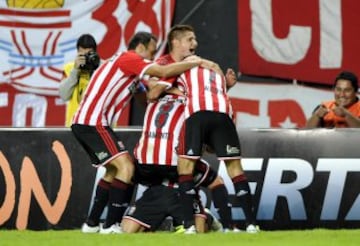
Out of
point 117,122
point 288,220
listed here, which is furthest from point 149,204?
point 117,122

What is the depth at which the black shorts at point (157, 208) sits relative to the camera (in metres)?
11.7

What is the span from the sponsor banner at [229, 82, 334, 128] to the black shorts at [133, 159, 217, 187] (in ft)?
11.9

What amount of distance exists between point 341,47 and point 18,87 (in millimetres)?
3560

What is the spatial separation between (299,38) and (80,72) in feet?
10.2

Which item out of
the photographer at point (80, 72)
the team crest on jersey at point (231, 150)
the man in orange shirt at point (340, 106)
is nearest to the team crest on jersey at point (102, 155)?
the team crest on jersey at point (231, 150)

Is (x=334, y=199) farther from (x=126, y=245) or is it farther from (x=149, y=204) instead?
(x=126, y=245)

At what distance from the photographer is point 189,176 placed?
36.9 ft

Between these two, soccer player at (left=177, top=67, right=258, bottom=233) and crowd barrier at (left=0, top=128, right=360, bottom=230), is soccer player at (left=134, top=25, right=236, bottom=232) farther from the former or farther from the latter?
crowd barrier at (left=0, top=128, right=360, bottom=230)

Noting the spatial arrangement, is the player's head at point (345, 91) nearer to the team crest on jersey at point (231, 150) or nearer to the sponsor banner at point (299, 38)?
the sponsor banner at point (299, 38)

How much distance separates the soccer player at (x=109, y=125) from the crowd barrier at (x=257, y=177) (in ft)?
3.45

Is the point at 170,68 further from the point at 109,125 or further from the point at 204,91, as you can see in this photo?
the point at 109,125

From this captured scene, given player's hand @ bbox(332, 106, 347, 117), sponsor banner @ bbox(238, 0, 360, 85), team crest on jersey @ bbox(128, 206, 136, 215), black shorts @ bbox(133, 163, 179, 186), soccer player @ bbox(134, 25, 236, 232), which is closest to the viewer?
soccer player @ bbox(134, 25, 236, 232)

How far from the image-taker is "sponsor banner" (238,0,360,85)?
15289 millimetres

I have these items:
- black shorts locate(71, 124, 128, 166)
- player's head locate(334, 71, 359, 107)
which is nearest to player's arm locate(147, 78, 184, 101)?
black shorts locate(71, 124, 128, 166)
